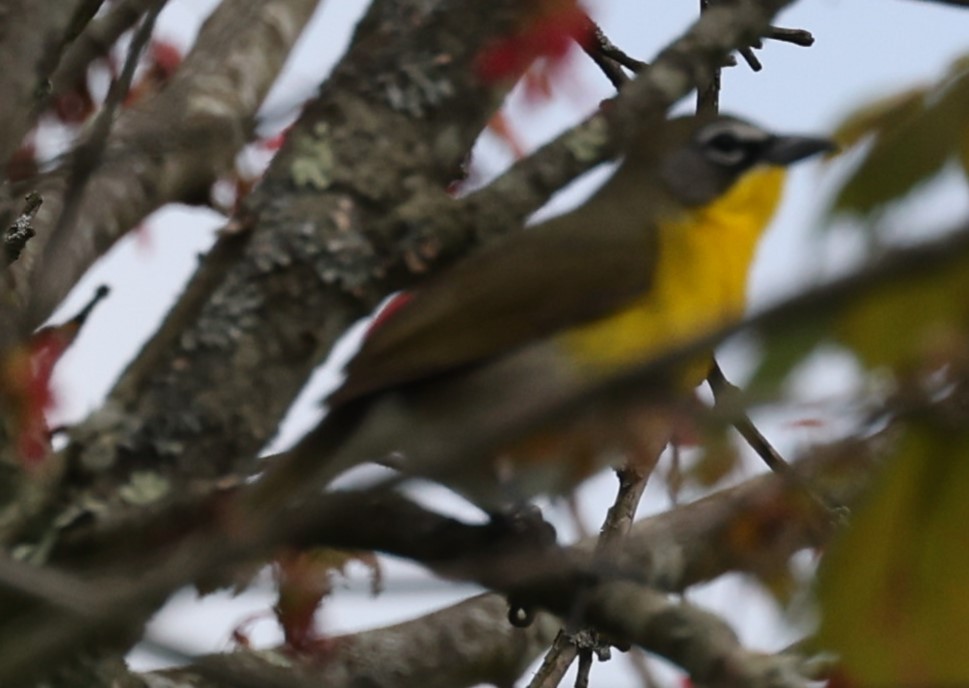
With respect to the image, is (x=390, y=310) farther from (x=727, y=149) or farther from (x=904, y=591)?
(x=904, y=591)

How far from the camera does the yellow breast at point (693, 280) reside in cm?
288

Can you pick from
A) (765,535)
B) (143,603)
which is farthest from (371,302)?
(143,603)

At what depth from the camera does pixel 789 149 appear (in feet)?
10.4

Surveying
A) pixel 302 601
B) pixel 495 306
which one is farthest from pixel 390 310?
pixel 302 601

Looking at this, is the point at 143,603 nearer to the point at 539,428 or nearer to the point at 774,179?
the point at 539,428

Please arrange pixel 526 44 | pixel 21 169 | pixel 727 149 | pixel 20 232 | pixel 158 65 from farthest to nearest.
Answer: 1. pixel 158 65
2. pixel 727 149
3. pixel 20 232
4. pixel 526 44
5. pixel 21 169

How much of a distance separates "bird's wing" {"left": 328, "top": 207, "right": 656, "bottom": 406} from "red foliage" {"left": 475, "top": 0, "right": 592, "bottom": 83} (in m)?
0.45

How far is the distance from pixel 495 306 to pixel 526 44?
0.74 metres

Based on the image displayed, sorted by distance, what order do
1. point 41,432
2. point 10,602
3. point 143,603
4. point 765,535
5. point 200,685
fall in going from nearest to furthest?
1. point 143,603
2. point 10,602
3. point 765,535
4. point 41,432
5. point 200,685

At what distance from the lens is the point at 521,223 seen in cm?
230

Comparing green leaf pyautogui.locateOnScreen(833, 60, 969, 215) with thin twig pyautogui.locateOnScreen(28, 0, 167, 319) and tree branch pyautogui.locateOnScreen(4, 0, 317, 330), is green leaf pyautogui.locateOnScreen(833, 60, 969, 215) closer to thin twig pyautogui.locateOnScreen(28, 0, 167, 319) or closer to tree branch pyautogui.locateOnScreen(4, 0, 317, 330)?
thin twig pyautogui.locateOnScreen(28, 0, 167, 319)

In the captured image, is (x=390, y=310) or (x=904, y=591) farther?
(x=390, y=310)

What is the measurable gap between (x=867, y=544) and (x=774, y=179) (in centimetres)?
212

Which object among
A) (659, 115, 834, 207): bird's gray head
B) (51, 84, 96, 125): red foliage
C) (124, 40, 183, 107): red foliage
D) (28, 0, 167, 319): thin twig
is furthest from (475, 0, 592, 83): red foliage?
(124, 40, 183, 107): red foliage
